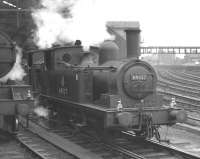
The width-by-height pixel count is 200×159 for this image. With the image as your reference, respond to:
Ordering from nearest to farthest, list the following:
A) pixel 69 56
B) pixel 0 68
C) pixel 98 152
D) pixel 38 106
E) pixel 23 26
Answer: pixel 98 152
pixel 0 68
pixel 69 56
pixel 38 106
pixel 23 26

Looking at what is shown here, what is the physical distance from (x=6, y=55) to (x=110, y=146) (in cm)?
331

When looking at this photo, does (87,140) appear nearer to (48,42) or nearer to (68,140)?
(68,140)

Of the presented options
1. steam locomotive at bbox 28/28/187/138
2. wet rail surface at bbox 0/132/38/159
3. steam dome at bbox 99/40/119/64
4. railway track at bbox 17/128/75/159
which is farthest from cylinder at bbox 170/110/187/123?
wet rail surface at bbox 0/132/38/159

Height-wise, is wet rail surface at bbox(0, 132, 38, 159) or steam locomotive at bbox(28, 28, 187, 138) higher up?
steam locomotive at bbox(28, 28, 187, 138)

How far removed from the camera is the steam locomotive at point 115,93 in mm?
8055

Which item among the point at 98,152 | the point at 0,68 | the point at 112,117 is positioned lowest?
the point at 98,152

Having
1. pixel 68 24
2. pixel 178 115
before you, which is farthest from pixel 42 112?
pixel 178 115

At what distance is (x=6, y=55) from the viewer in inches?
354

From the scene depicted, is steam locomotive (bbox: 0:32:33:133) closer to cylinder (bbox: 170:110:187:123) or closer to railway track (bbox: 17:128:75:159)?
railway track (bbox: 17:128:75:159)

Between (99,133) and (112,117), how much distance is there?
6.15 feet

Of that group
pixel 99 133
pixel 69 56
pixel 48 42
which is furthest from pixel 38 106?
pixel 99 133

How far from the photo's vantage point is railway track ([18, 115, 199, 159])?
7832mm

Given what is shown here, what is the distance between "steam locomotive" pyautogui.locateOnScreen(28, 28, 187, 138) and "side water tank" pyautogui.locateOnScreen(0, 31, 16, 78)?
4.91ft

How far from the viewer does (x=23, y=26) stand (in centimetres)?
1759
